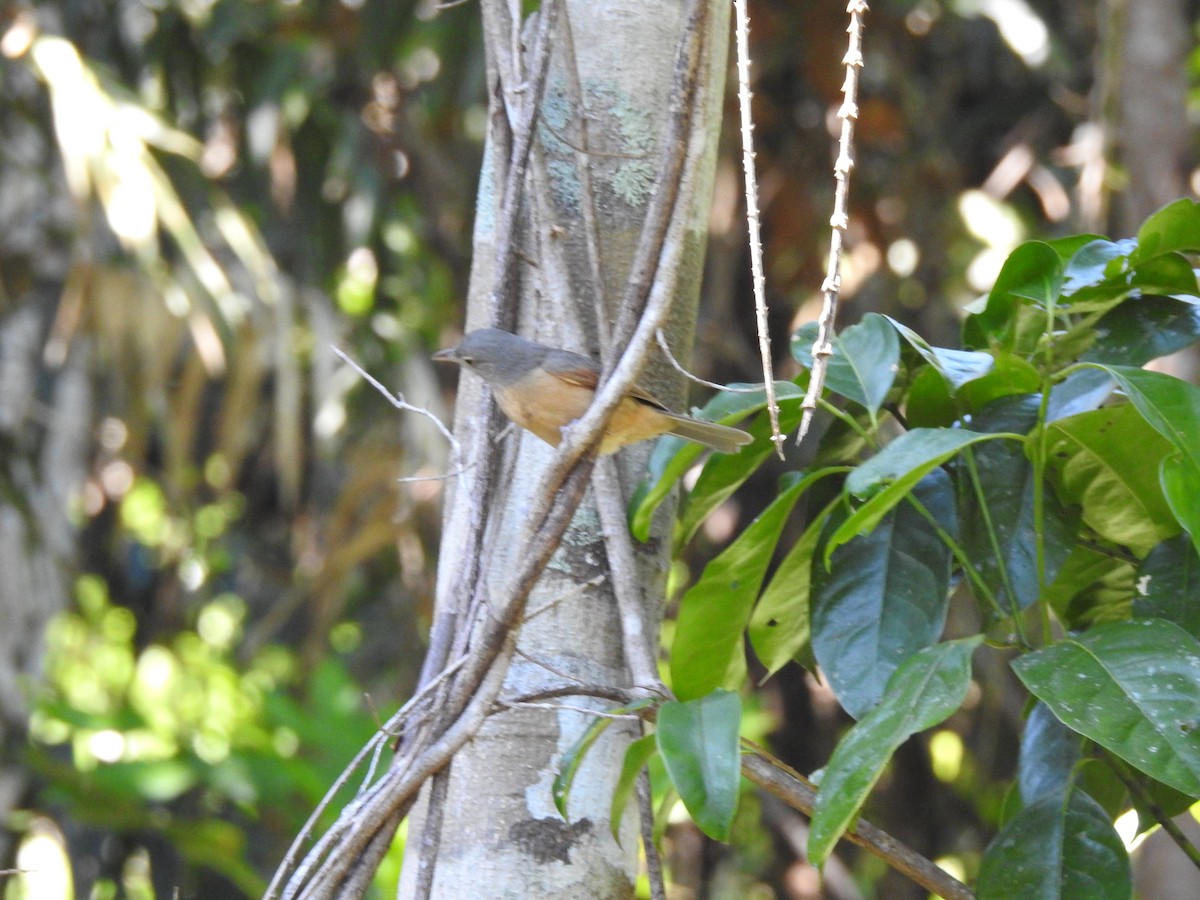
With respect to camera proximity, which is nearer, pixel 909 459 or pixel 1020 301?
pixel 909 459

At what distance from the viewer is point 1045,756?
201 centimetres

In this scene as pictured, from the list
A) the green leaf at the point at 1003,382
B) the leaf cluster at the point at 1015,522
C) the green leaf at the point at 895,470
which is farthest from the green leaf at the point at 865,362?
the green leaf at the point at 895,470

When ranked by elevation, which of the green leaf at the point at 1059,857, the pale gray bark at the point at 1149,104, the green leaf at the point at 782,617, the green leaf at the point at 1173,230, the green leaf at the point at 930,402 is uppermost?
the pale gray bark at the point at 1149,104

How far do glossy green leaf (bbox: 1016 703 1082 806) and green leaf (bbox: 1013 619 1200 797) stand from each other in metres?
0.40

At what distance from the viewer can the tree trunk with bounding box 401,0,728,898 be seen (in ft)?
5.96

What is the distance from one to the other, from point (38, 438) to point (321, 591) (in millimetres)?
1572

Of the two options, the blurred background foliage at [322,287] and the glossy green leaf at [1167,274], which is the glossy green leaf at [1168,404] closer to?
the glossy green leaf at [1167,274]

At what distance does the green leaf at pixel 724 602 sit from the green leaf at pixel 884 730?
32cm

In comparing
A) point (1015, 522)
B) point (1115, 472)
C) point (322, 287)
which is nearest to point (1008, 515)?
point (1015, 522)

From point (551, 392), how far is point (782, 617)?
1.78 feet

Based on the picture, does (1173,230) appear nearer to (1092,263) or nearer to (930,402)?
(1092,263)

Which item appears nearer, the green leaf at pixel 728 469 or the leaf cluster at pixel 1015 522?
the leaf cluster at pixel 1015 522

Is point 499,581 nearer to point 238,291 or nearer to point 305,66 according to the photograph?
point 238,291

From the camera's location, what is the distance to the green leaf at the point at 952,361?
6.07ft
